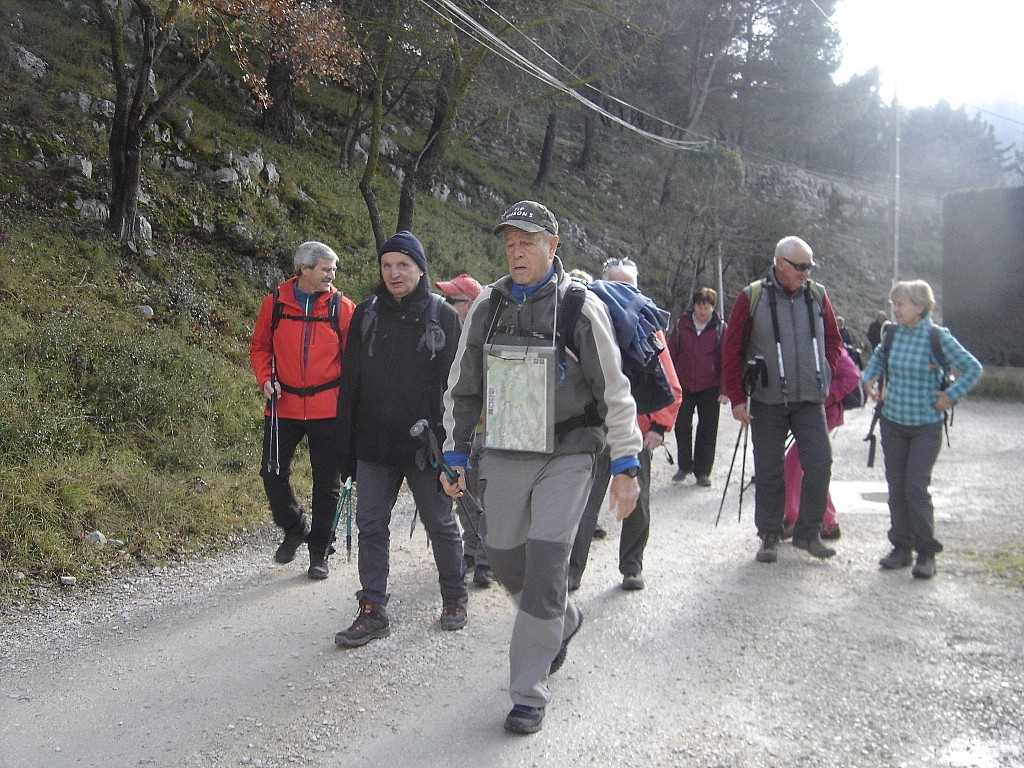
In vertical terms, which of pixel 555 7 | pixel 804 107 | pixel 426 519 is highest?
pixel 804 107

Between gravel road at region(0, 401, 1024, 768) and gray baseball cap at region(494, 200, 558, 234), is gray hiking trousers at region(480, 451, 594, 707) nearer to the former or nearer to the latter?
gravel road at region(0, 401, 1024, 768)

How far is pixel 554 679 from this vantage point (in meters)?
4.14

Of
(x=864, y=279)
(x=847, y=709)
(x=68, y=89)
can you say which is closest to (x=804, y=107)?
(x=864, y=279)

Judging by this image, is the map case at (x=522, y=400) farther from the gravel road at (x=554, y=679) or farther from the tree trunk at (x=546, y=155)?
the tree trunk at (x=546, y=155)

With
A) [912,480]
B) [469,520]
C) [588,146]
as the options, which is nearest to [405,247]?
[469,520]

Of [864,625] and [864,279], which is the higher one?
[864,279]

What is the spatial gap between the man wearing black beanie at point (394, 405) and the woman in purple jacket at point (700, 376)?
4.94m

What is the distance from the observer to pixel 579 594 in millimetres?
5453

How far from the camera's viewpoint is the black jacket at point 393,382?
188 inches

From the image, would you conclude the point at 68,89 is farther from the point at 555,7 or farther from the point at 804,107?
the point at 804,107

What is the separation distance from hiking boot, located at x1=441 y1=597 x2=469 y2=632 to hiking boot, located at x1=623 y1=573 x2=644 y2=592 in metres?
1.11

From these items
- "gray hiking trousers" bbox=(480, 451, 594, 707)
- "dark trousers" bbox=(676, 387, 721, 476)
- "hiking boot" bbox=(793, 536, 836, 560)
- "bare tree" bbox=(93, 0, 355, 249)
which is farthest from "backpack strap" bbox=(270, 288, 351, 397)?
"bare tree" bbox=(93, 0, 355, 249)

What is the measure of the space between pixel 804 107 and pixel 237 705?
4037 centimetres

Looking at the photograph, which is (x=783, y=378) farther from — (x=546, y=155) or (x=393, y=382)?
(x=546, y=155)
